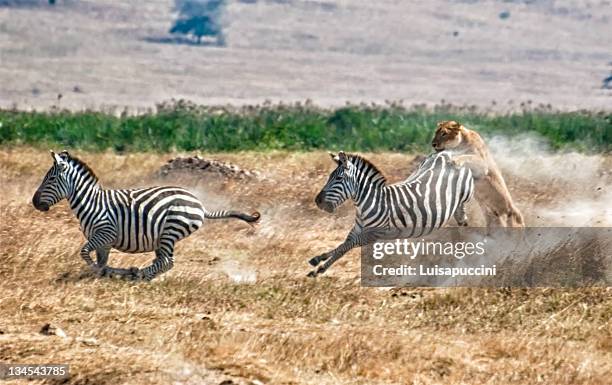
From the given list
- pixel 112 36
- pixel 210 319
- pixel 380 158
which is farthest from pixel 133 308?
pixel 112 36

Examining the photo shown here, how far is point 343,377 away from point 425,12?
132 metres

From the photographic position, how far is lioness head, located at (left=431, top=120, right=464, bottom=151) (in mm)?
17750

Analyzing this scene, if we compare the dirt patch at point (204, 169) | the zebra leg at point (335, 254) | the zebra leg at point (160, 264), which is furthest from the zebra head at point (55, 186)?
the dirt patch at point (204, 169)

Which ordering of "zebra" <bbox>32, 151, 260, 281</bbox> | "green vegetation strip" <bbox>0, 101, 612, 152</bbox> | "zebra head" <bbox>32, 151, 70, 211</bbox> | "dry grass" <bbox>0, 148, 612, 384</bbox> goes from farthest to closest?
"green vegetation strip" <bbox>0, 101, 612, 152</bbox> < "zebra head" <bbox>32, 151, 70, 211</bbox> < "zebra" <bbox>32, 151, 260, 281</bbox> < "dry grass" <bbox>0, 148, 612, 384</bbox>

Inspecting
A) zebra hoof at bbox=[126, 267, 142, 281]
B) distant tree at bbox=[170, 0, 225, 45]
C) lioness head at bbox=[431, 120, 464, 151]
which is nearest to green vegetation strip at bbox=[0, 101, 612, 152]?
lioness head at bbox=[431, 120, 464, 151]

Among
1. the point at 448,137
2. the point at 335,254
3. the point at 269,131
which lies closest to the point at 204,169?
the point at 448,137

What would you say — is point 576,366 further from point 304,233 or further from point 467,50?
point 467,50

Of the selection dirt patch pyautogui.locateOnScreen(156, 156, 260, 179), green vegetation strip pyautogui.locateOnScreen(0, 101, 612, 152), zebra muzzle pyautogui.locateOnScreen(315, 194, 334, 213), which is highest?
zebra muzzle pyautogui.locateOnScreen(315, 194, 334, 213)

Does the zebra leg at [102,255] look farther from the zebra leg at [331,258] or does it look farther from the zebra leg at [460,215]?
the zebra leg at [460,215]

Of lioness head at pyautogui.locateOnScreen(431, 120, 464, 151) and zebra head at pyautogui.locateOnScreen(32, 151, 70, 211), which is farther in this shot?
lioness head at pyautogui.locateOnScreen(431, 120, 464, 151)

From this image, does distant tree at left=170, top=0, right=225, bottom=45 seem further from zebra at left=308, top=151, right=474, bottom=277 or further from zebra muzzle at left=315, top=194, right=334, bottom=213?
zebra muzzle at left=315, top=194, right=334, bottom=213

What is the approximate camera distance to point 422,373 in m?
11.4

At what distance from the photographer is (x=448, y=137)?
17.8m

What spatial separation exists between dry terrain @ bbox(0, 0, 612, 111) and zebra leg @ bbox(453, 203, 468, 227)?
270 ft
